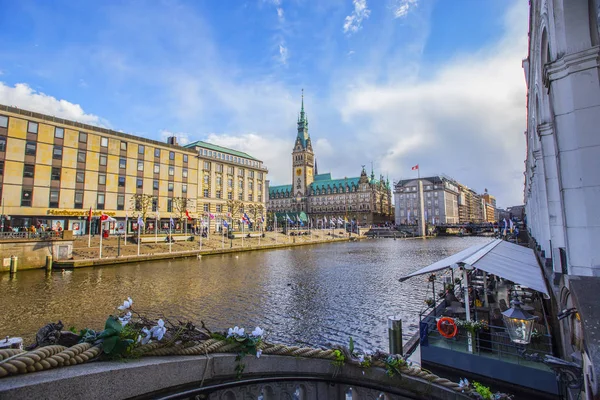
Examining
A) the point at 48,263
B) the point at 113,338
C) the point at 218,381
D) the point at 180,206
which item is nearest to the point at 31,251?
the point at 48,263

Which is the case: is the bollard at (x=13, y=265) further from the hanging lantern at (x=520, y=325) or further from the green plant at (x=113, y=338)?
the hanging lantern at (x=520, y=325)

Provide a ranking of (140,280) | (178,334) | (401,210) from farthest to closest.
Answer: (401,210) < (140,280) < (178,334)

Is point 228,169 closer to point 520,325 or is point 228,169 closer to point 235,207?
point 235,207

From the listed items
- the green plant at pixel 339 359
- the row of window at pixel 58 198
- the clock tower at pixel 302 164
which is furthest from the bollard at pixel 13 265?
the clock tower at pixel 302 164

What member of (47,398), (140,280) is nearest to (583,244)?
(47,398)

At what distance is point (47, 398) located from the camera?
8.65 ft

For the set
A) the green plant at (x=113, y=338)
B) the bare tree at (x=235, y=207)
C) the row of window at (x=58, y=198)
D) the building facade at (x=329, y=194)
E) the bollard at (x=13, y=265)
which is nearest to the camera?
the green plant at (x=113, y=338)

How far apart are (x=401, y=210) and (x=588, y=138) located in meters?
167

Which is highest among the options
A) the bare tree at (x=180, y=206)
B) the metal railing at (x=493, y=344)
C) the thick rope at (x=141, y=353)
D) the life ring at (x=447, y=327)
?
the bare tree at (x=180, y=206)

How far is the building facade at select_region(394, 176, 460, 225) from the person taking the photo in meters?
Result: 161

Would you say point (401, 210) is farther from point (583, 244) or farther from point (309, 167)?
point (583, 244)

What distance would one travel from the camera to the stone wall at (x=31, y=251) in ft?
108

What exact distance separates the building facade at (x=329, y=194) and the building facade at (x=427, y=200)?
47.0 ft

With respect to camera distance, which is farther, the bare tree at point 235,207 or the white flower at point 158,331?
the bare tree at point 235,207
